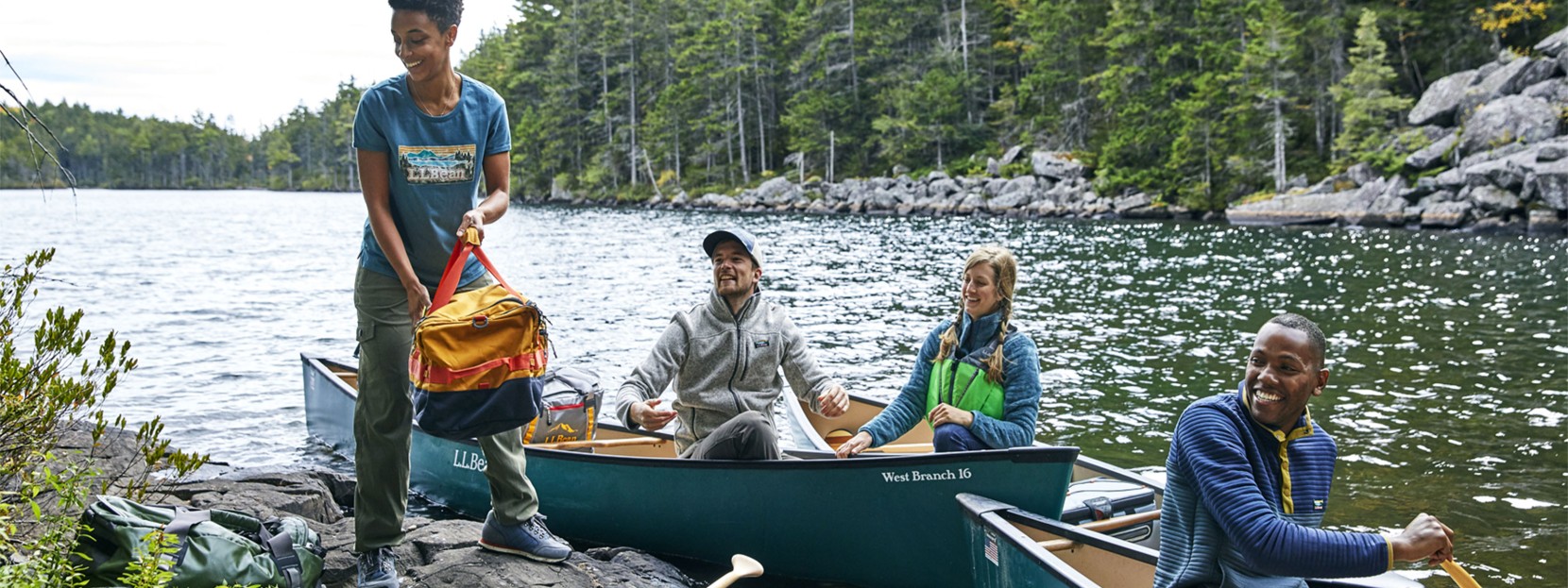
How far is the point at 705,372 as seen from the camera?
213 inches

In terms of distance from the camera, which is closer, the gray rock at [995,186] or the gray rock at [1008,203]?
the gray rock at [1008,203]

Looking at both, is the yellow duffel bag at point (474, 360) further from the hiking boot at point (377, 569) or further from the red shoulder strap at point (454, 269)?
the hiking boot at point (377, 569)

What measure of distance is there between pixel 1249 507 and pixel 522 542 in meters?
2.96

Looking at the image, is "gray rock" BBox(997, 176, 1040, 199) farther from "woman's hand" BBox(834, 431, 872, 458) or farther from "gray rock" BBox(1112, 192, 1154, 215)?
"woman's hand" BBox(834, 431, 872, 458)

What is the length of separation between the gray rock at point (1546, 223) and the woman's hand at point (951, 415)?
108ft

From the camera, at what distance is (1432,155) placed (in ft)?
122

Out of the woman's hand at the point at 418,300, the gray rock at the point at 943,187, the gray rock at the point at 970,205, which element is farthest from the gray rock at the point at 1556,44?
the woman's hand at the point at 418,300

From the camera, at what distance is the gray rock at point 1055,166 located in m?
51.0

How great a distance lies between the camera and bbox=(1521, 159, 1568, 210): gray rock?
3114cm

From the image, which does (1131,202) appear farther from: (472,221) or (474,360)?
(474,360)

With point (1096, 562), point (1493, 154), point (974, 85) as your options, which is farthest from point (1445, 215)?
point (1096, 562)

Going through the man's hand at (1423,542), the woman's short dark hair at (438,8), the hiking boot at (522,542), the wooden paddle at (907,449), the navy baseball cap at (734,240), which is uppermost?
the woman's short dark hair at (438,8)

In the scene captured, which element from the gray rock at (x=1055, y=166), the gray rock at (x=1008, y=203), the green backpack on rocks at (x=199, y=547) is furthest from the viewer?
the gray rock at (x=1055, y=166)

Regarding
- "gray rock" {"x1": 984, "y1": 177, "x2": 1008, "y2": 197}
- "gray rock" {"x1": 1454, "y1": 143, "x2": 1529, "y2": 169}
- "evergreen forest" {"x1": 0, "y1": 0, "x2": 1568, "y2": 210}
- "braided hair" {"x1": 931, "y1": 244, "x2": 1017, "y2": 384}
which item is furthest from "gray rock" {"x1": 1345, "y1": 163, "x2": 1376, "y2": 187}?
"braided hair" {"x1": 931, "y1": 244, "x2": 1017, "y2": 384}
